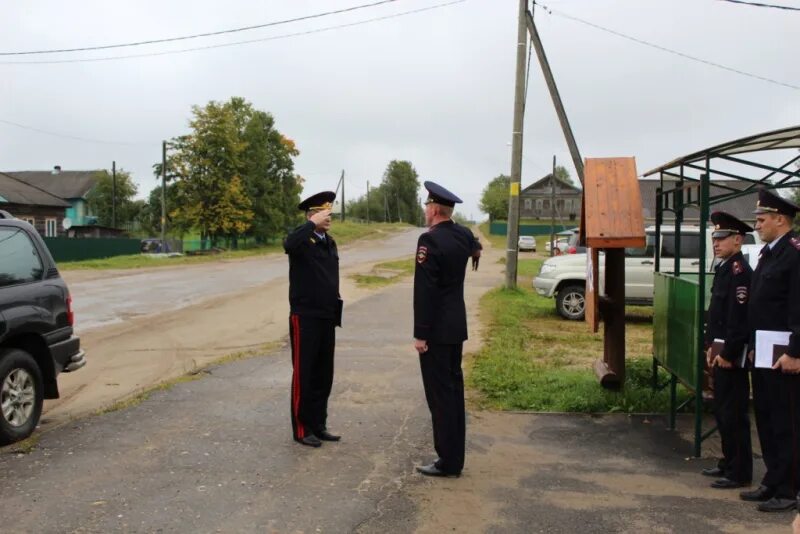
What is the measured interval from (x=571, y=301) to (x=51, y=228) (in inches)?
1672

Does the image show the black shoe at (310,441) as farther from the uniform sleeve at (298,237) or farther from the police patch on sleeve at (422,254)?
the police patch on sleeve at (422,254)

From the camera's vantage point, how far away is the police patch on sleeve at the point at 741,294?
4617 mm

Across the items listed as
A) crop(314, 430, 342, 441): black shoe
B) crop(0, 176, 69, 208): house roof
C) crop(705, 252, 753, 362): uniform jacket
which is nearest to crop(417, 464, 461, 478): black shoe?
crop(314, 430, 342, 441): black shoe

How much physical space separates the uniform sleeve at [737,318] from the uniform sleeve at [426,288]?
1934 mm

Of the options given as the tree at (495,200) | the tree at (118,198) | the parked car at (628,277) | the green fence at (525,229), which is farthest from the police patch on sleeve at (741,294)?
the tree at (495,200)

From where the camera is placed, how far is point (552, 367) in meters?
8.76

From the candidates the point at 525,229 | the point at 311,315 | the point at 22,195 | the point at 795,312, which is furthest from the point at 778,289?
the point at 525,229

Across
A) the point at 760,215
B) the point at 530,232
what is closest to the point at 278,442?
the point at 760,215

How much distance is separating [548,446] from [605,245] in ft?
5.83

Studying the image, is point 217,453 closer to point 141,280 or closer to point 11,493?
point 11,493

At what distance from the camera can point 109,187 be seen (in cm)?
6375

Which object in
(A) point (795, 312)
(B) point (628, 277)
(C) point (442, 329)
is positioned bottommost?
(B) point (628, 277)

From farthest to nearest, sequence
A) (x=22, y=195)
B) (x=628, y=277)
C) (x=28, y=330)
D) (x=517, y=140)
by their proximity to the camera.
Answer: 1. (x=22, y=195)
2. (x=517, y=140)
3. (x=628, y=277)
4. (x=28, y=330)

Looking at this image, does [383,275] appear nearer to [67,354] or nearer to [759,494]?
[67,354]
